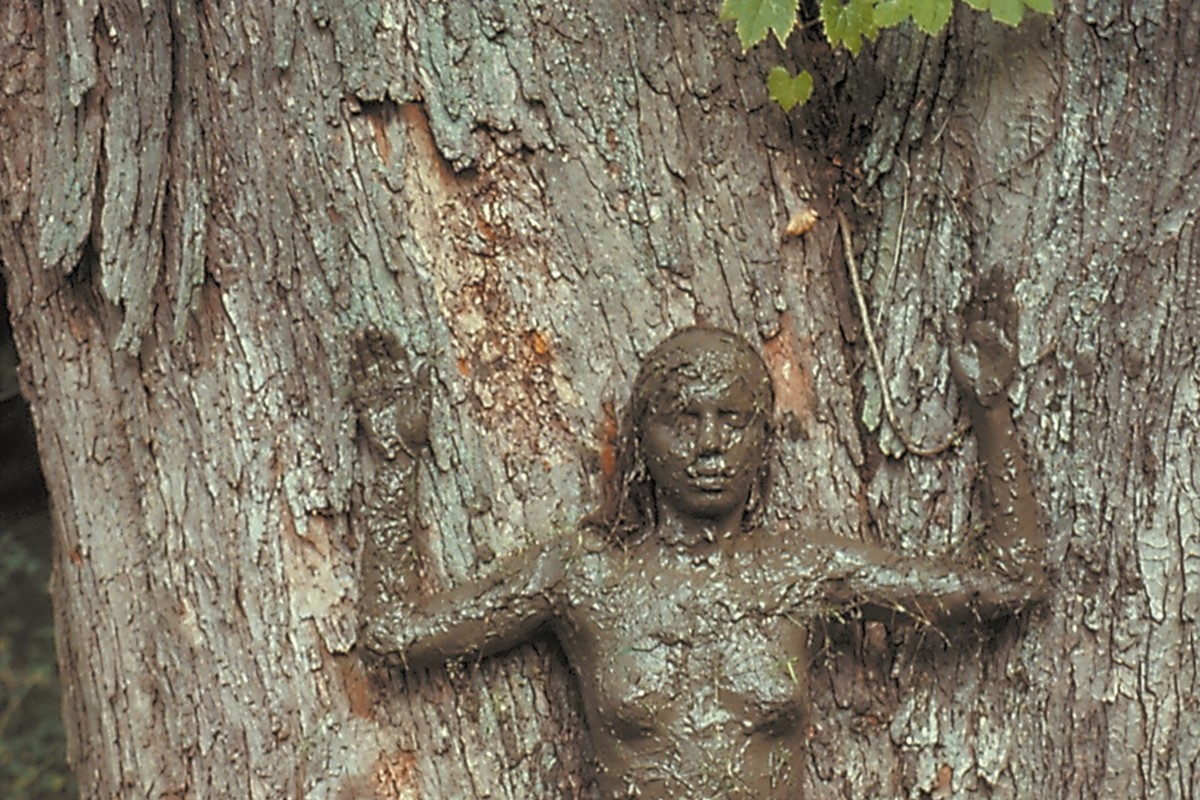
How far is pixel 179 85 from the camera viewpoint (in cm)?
314

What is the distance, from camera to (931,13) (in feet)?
8.74

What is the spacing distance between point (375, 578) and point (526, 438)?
0.45 metres

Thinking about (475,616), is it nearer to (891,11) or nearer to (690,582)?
(690,582)

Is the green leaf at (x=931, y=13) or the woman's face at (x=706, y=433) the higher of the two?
the green leaf at (x=931, y=13)

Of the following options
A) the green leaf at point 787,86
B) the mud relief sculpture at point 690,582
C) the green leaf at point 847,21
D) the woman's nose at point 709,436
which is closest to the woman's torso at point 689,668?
the mud relief sculpture at point 690,582

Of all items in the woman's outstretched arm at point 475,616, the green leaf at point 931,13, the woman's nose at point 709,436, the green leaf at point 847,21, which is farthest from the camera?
the woman's outstretched arm at point 475,616

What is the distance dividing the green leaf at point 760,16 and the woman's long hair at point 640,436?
0.63 metres

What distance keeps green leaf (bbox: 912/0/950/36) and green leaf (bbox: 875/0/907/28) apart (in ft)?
0.07

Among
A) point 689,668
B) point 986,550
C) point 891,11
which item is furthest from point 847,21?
point 689,668

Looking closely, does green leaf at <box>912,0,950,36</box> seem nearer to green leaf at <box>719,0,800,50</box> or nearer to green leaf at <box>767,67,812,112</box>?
green leaf at <box>719,0,800,50</box>

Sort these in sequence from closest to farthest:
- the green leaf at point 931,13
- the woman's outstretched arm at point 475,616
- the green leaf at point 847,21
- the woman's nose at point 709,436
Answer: the green leaf at point 931,13 → the green leaf at point 847,21 → the woman's nose at point 709,436 → the woman's outstretched arm at point 475,616

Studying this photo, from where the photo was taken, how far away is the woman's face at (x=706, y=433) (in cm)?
291

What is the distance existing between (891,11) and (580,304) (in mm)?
886

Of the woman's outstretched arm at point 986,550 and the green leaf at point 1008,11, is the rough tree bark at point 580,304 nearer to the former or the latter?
the woman's outstretched arm at point 986,550
